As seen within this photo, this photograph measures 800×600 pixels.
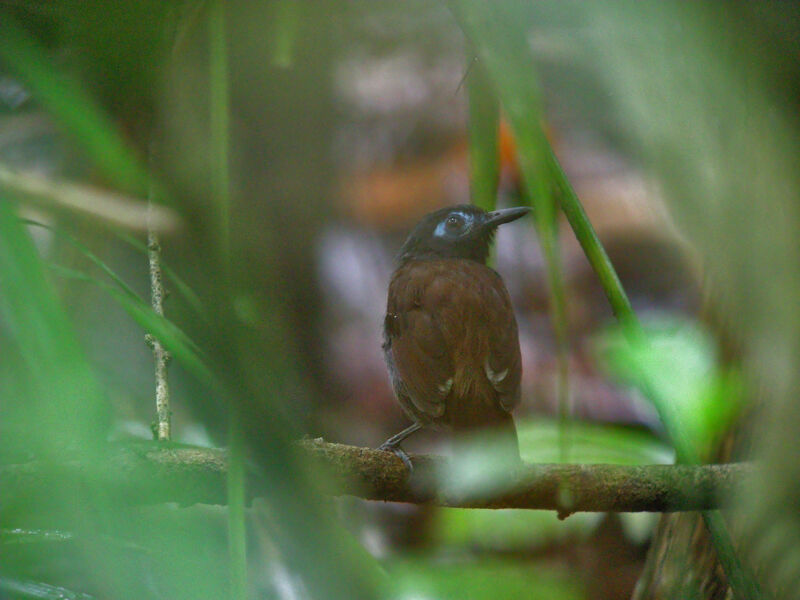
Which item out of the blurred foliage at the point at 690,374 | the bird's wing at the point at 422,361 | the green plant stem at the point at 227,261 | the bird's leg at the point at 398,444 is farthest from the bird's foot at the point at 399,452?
the green plant stem at the point at 227,261

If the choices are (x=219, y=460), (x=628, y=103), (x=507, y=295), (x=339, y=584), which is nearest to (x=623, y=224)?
(x=507, y=295)

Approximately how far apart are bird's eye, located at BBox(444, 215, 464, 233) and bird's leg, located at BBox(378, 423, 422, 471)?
0.86 feet

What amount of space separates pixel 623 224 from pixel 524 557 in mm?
389

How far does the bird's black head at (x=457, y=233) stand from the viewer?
0.95 metres

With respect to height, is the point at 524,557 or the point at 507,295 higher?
the point at 507,295

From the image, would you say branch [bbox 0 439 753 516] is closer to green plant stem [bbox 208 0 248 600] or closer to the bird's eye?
green plant stem [bbox 208 0 248 600]

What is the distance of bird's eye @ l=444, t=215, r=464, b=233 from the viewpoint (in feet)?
3.30

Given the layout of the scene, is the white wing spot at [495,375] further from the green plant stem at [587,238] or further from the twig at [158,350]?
the twig at [158,350]

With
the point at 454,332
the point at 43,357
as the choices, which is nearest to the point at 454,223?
the point at 454,332

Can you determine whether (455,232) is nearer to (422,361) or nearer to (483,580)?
(422,361)

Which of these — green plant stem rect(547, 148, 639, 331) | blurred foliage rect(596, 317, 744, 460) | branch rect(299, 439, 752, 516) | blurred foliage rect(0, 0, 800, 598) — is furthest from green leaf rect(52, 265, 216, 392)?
blurred foliage rect(596, 317, 744, 460)

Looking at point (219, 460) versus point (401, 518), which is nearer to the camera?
point (219, 460)

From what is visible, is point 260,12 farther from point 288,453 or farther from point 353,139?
point 288,453

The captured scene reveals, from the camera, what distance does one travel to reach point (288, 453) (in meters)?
0.34
